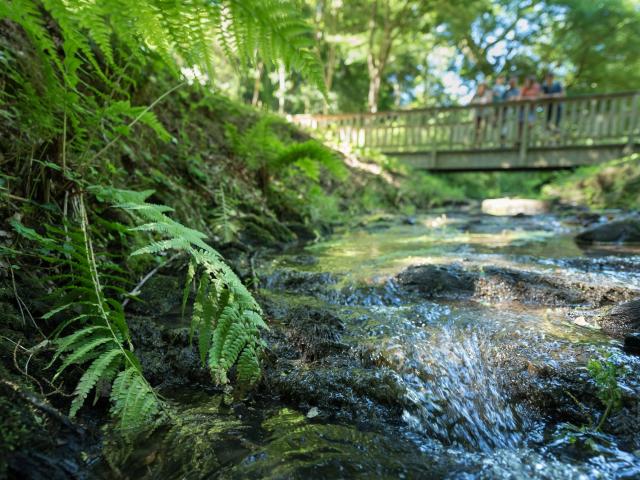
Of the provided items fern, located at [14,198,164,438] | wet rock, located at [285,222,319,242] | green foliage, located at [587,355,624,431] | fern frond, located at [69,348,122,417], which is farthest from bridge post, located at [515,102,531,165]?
fern frond, located at [69,348,122,417]

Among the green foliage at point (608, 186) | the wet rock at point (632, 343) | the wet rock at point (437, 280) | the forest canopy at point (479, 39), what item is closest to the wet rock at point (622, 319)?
the wet rock at point (632, 343)

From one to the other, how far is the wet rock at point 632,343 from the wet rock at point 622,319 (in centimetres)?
17

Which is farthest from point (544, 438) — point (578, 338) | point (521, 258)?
point (521, 258)

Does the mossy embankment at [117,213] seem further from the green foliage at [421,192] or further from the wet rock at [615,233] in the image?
the green foliage at [421,192]

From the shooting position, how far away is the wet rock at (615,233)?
15.4ft

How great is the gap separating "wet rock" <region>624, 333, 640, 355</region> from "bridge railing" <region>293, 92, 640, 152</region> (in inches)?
422

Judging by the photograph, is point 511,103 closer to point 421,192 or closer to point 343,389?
point 421,192

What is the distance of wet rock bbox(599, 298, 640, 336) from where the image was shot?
2020 millimetres

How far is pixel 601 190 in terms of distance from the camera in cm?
923

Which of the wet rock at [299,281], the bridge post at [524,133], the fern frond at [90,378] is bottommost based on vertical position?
the wet rock at [299,281]

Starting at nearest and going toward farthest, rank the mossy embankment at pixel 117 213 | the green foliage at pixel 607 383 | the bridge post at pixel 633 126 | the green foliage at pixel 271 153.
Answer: the mossy embankment at pixel 117 213, the green foliage at pixel 607 383, the green foliage at pixel 271 153, the bridge post at pixel 633 126

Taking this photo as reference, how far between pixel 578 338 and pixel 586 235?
3.55 meters

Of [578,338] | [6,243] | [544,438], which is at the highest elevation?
[6,243]

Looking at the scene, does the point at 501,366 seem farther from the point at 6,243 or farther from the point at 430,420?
the point at 6,243
